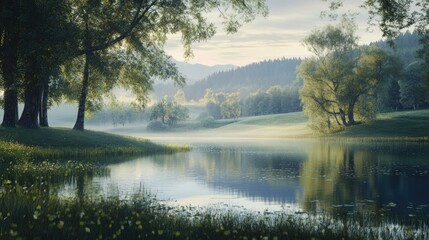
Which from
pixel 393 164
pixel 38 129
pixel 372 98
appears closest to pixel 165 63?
pixel 38 129

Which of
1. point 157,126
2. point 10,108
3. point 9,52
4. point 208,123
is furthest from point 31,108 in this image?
point 208,123

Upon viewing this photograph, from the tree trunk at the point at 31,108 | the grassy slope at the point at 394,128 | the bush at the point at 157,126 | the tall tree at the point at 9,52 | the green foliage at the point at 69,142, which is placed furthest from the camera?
the bush at the point at 157,126

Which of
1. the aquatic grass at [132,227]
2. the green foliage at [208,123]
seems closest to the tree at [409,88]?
the green foliage at [208,123]

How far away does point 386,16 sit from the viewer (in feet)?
89.6

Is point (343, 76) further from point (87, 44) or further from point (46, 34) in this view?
point (46, 34)

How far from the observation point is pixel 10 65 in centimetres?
3831

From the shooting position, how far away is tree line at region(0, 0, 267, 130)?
34.2 metres

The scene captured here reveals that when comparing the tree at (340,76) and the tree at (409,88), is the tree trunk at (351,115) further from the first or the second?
the tree at (409,88)

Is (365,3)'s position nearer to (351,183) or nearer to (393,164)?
(351,183)

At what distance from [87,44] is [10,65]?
7542 millimetres

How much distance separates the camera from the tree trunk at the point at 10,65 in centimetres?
3559

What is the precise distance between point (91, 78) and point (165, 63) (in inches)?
422

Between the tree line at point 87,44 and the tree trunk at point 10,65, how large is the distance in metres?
0.08

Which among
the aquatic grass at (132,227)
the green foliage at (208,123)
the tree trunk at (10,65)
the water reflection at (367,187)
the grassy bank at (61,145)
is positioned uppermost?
the tree trunk at (10,65)
